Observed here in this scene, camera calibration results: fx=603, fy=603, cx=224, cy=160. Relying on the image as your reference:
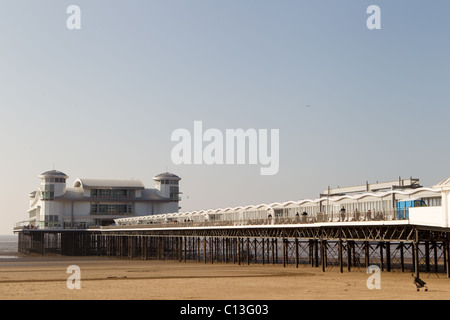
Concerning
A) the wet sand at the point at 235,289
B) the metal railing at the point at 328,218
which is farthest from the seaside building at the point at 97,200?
the wet sand at the point at 235,289

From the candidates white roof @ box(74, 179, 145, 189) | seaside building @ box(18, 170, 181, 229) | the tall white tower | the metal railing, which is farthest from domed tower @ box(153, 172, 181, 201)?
the metal railing

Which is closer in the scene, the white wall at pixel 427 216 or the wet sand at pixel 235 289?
the wet sand at pixel 235 289

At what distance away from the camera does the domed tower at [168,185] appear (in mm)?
119881

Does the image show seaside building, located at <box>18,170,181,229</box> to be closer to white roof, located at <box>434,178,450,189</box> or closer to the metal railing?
the metal railing

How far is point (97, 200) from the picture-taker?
11444 cm

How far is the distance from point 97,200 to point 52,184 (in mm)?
8790

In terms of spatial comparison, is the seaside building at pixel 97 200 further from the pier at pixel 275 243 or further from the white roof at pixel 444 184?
the white roof at pixel 444 184

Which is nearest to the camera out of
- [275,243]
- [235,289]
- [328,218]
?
[235,289]

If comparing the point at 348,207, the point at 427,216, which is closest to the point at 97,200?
the point at 348,207

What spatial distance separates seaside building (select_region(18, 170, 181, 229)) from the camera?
11169 centimetres

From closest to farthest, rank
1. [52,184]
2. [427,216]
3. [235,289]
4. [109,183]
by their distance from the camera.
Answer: [235,289] → [427,216] → [52,184] → [109,183]

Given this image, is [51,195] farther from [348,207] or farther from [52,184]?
[348,207]

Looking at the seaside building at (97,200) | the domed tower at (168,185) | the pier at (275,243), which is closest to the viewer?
the pier at (275,243)

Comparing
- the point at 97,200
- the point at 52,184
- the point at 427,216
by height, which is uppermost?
the point at 52,184
